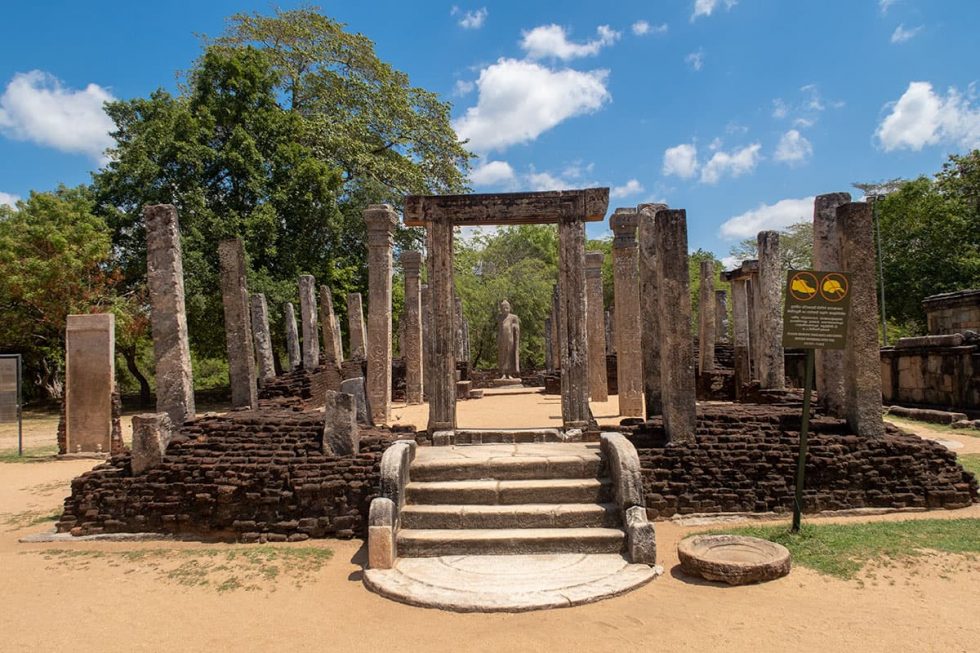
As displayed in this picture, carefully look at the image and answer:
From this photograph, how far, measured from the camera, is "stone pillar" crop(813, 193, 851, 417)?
8.93 metres

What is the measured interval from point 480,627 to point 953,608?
138 inches

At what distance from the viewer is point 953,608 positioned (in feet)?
15.8

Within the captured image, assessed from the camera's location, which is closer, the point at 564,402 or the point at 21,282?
the point at 564,402

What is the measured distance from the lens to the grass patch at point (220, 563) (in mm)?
5891

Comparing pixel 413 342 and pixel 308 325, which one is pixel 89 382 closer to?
pixel 308 325

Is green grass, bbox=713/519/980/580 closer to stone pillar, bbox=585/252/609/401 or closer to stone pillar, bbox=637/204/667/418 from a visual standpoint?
stone pillar, bbox=637/204/667/418

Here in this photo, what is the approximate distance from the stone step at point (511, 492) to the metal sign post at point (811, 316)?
200 centimetres

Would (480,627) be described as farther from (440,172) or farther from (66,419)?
(440,172)

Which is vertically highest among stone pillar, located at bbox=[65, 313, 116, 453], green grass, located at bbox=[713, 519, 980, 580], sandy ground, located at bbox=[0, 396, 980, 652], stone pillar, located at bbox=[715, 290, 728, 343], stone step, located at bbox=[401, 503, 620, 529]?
stone pillar, located at bbox=[715, 290, 728, 343]

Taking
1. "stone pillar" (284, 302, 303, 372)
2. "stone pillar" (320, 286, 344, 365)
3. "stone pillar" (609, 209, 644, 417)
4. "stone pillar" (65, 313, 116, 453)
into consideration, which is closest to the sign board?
"stone pillar" (609, 209, 644, 417)

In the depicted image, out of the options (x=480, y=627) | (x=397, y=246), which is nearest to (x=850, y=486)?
(x=480, y=627)

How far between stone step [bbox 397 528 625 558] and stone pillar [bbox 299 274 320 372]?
12.0 meters

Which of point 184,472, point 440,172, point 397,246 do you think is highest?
point 440,172

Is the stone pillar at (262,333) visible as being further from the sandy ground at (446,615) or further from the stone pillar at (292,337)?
the sandy ground at (446,615)
